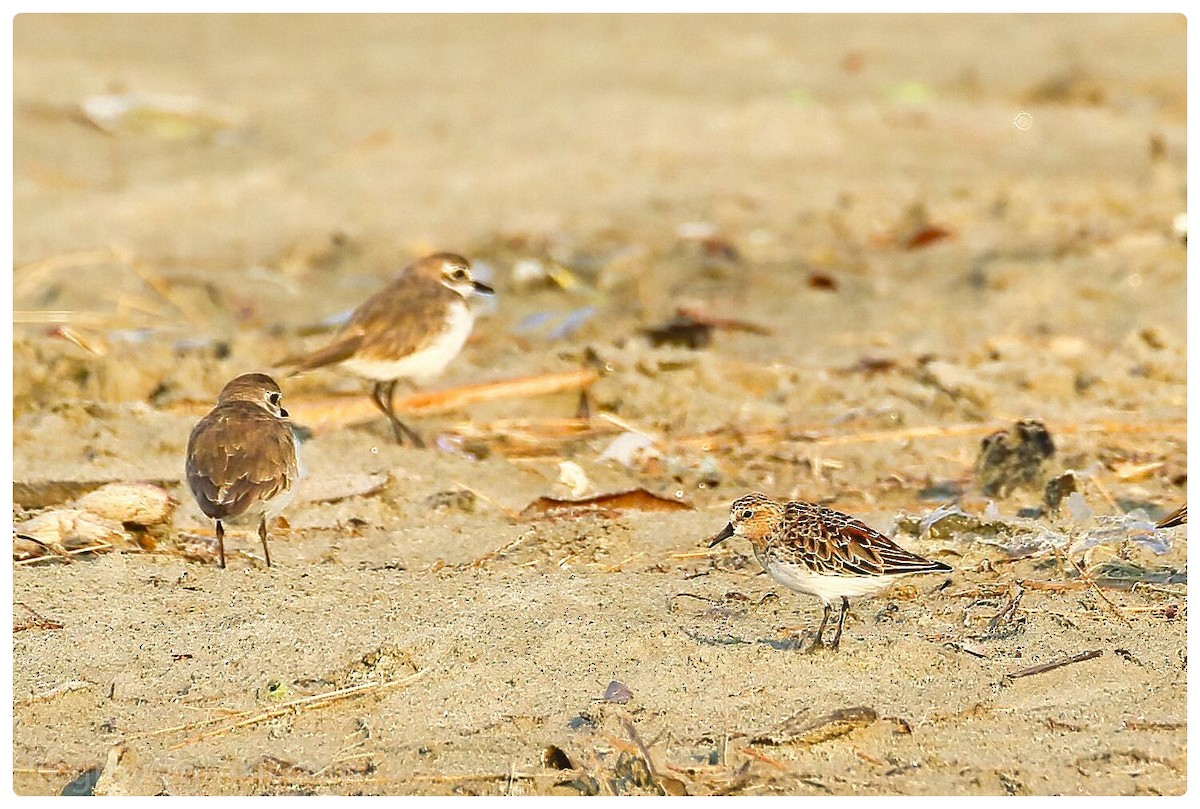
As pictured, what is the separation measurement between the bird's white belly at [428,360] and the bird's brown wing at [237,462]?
3.73ft

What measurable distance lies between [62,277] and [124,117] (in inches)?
103

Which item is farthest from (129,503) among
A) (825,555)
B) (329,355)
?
(825,555)

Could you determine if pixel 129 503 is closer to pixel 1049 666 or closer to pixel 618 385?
pixel 618 385

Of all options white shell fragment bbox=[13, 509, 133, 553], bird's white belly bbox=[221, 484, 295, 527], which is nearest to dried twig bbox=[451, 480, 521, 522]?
bird's white belly bbox=[221, 484, 295, 527]

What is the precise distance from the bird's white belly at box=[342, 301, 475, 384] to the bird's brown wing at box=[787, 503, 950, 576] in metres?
2.59

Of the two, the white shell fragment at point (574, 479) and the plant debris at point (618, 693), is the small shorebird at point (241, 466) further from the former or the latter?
the plant debris at point (618, 693)

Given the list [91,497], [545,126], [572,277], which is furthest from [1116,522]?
[545,126]

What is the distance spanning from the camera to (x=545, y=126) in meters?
11.3

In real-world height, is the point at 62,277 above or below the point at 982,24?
below

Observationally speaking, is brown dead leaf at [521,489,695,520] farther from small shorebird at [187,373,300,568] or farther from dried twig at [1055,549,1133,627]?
dried twig at [1055,549,1133,627]

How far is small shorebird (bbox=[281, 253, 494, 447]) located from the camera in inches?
259

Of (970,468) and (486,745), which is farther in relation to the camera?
(970,468)

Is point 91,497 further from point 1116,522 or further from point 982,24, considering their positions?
point 982,24

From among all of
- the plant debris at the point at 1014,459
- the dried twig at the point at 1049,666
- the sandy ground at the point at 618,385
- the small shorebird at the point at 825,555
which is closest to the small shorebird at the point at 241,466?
the sandy ground at the point at 618,385
